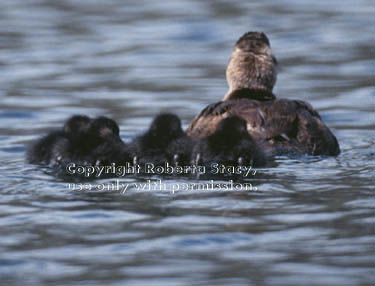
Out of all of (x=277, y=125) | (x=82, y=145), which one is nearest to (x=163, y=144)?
(x=82, y=145)

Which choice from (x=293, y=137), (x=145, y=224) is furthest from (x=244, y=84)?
(x=145, y=224)

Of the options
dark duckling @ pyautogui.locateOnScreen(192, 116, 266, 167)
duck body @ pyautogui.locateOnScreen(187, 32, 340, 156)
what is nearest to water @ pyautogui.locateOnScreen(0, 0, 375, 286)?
dark duckling @ pyautogui.locateOnScreen(192, 116, 266, 167)

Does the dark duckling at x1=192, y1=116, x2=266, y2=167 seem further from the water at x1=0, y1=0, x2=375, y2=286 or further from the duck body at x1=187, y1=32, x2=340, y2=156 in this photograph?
the duck body at x1=187, y1=32, x2=340, y2=156

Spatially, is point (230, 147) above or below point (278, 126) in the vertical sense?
below

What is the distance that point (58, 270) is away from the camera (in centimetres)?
538

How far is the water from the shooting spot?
216 inches

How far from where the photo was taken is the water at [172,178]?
5.48m

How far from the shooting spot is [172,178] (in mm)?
7398

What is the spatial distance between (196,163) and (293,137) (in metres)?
1.20

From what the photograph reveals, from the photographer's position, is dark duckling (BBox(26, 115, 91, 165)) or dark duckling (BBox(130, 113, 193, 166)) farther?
dark duckling (BBox(26, 115, 91, 165))

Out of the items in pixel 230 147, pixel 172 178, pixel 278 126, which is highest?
pixel 278 126

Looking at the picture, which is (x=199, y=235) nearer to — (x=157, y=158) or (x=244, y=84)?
(x=157, y=158)

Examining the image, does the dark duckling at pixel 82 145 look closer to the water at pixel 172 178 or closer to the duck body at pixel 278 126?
the water at pixel 172 178

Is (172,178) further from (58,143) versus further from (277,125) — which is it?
(277,125)
